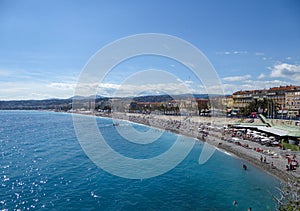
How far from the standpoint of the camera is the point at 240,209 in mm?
12719

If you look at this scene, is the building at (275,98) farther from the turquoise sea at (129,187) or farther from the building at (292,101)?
the turquoise sea at (129,187)

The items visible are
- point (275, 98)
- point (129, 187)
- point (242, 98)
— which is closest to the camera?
point (129, 187)

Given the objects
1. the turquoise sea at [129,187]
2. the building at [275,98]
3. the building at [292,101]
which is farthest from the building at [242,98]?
the turquoise sea at [129,187]

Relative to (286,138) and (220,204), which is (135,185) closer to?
(220,204)

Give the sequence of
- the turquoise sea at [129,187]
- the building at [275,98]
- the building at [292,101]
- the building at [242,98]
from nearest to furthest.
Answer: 1. the turquoise sea at [129,187]
2. the building at [292,101]
3. the building at [275,98]
4. the building at [242,98]

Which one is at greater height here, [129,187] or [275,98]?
[275,98]

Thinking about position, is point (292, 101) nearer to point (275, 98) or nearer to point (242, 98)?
point (275, 98)

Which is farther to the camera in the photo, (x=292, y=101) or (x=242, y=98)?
(x=242, y=98)

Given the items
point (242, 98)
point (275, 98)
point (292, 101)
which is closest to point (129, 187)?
point (292, 101)

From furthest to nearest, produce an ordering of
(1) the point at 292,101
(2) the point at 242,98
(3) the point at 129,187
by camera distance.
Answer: (2) the point at 242,98 < (1) the point at 292,101 < (3) the point at 129,187

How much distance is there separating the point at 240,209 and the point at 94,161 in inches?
589

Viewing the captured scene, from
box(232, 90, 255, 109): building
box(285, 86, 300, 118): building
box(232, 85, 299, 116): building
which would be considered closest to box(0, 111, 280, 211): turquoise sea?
box(232, 85, 299, 116): building

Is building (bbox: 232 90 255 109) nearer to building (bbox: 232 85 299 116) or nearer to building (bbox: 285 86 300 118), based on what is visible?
building (bbox: 232 85 299 116)

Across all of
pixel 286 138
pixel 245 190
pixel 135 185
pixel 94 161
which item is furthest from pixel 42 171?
pixel 286 138
